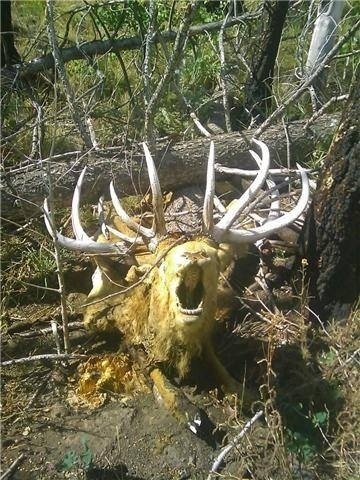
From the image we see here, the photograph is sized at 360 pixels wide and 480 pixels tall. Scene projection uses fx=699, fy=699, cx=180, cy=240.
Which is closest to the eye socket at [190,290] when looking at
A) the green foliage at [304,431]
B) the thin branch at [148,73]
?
the green foliage at [304,431]

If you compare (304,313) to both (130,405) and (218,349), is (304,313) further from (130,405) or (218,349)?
(130,405)

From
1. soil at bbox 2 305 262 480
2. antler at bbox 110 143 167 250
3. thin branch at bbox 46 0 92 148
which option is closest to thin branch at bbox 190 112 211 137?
thin branch at bbox 46 0 92 148

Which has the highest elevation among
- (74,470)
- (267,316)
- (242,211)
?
(242,211)

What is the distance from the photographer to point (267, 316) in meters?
4.05

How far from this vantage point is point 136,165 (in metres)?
5.01

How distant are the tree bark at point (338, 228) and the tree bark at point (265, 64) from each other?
7.40 feet

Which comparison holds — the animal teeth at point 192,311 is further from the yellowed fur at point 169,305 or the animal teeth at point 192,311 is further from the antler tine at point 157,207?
the antler tine at point 157,207

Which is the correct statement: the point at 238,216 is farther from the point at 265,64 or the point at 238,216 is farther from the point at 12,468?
the point at 265,64

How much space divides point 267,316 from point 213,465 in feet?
3.38

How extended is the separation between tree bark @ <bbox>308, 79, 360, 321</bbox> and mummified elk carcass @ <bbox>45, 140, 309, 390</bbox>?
171 mm

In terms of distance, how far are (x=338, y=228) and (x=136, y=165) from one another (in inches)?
67.2

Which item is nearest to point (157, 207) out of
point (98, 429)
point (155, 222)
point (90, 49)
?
point (155, 222)

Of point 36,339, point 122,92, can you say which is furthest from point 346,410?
point 122,92

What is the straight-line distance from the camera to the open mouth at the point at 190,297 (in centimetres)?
332
